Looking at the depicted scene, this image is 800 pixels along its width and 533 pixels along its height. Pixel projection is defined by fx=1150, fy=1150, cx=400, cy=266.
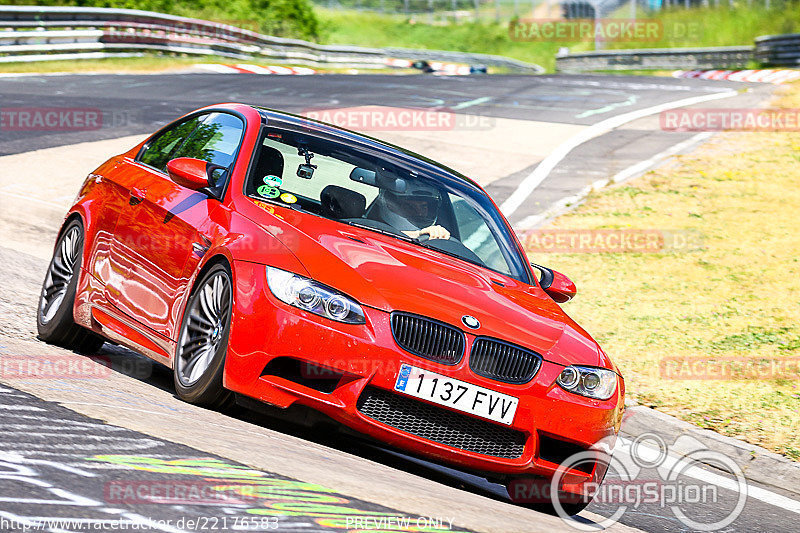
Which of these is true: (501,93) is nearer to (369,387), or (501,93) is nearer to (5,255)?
(5,255)

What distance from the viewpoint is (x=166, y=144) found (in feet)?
24.0

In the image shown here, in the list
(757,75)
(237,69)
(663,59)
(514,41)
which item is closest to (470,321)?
(237,69)

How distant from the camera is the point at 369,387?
5.19 metres

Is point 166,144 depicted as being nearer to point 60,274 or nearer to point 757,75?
point 60,274

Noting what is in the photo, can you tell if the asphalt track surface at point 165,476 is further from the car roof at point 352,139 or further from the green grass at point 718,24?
the green grass at point 718,24

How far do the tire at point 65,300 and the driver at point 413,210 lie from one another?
2026 millimetres

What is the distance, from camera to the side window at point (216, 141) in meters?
6.62

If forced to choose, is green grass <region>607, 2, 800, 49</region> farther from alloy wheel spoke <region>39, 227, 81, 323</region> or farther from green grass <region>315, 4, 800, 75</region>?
alloy wheel spoke <region>39, 227, 81, 323</region>

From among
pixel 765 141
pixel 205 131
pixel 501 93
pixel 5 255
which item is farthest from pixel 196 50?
pixel 205 131

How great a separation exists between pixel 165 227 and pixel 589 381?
2.45 metres

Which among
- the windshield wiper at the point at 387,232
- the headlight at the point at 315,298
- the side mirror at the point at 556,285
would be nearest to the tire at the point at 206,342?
the headlight at the point at 315,298

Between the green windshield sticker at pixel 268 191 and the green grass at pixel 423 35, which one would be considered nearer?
the green windshield sticker at pixel 268 191

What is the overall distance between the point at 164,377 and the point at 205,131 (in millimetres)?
1531

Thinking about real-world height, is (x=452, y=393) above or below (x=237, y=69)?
above
